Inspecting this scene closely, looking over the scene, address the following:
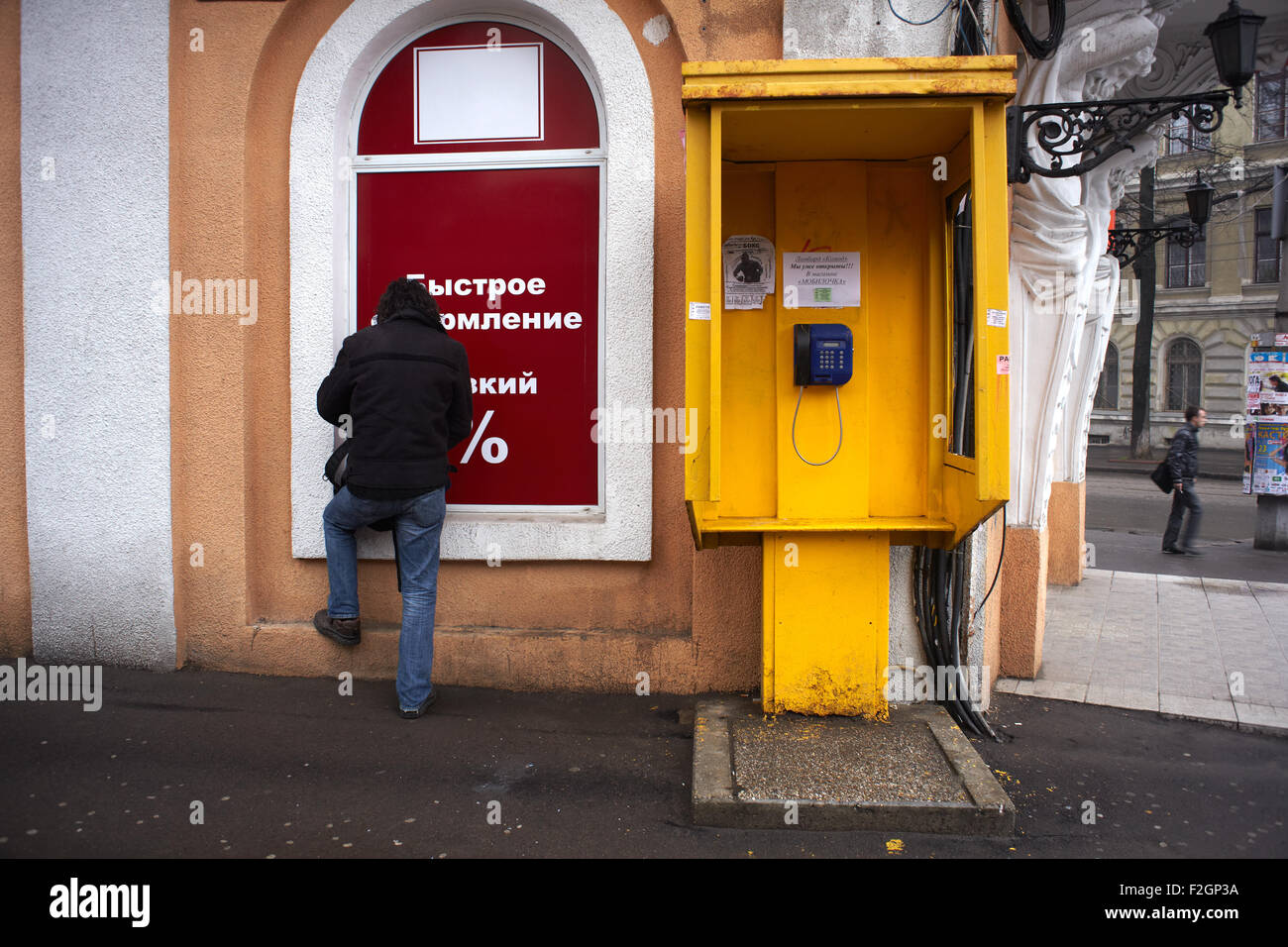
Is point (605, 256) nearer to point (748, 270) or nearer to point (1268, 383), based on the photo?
point (748, 270)

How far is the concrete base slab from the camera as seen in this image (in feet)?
11.2

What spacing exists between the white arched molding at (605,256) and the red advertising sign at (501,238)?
0.10 m

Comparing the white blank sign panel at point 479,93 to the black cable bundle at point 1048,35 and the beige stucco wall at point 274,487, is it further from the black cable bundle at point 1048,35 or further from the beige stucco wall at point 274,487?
Answer: the black cable bundle at point 1048,35

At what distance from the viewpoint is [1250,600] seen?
24.7ft

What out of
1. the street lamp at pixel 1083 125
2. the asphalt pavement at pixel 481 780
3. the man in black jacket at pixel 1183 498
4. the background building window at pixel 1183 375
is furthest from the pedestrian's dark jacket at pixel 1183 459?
the background building window at pixel 1183 375

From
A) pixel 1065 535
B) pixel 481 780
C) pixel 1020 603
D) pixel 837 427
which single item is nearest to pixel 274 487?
pixel 481 780

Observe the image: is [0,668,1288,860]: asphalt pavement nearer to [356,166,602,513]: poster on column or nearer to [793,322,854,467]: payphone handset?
[356,166,602,513]: poster on column

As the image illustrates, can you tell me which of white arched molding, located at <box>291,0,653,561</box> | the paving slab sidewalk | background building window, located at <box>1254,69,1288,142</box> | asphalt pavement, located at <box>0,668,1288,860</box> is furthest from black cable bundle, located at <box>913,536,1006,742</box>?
background building window, located at <box>1254,69,1288,142</box>

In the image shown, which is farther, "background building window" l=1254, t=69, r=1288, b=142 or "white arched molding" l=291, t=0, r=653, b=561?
"background building window" l=1254, t=69, r=1288, b=142

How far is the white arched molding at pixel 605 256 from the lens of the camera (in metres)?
4.74


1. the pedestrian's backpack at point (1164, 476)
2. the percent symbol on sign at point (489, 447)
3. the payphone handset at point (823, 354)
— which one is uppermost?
the payphone handset at point (823, 354)

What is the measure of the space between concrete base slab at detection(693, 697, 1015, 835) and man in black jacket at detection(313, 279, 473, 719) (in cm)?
147

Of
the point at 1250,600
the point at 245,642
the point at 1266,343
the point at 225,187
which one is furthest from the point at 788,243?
the point at 1266,343
